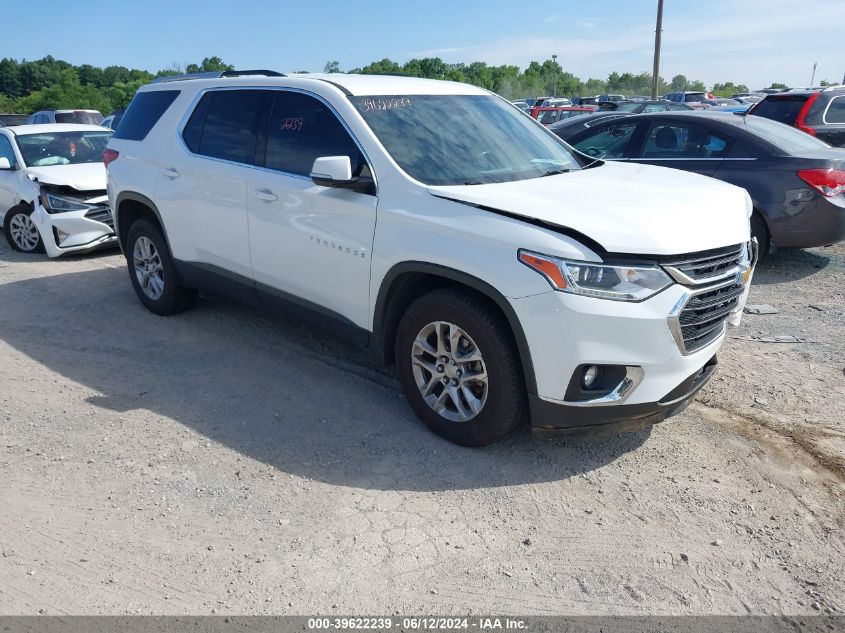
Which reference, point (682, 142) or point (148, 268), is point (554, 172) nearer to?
point (148, 268)

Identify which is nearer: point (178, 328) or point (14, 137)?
point (178, 328)

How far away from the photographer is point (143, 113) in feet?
19.8

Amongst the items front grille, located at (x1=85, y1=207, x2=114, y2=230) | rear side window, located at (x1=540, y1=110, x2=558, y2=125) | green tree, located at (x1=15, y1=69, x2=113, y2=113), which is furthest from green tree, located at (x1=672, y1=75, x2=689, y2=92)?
front grille, located at (x1=85, y1=207, x2=114, y2=230)

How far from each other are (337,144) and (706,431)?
273 centimetres

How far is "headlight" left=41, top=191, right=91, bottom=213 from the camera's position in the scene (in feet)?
27.1

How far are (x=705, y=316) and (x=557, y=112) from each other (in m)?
14.9

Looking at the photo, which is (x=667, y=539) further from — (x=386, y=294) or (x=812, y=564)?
(x=386, y=294)

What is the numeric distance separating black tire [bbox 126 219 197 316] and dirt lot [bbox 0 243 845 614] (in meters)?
0.78

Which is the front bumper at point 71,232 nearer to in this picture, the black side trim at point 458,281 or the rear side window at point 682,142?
the black side trim at point 458,281

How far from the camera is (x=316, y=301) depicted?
178 inches

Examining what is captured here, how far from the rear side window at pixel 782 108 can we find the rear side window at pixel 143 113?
28.1 feet

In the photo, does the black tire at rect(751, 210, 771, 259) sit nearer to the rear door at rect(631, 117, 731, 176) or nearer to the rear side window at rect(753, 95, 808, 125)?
the rear door at rect(631, 117, 731, 176)

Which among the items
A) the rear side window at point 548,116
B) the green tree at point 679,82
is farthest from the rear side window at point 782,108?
the green tree at point 679,82

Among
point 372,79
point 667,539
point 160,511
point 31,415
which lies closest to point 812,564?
point 667,539
